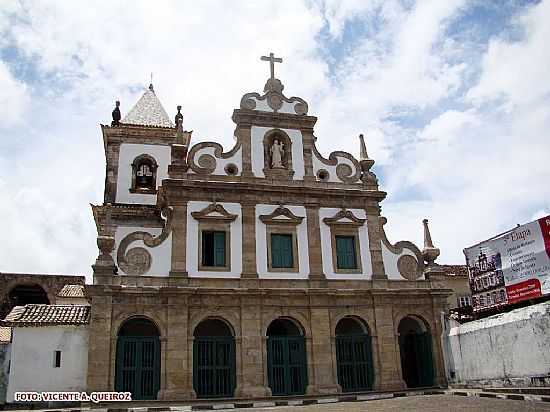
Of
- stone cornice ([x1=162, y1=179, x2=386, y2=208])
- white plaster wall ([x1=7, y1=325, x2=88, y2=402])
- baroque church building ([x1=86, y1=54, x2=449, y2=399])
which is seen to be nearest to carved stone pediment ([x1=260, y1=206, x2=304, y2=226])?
baroque church building ([x1=86, y1=54, x2=449, y2=399])

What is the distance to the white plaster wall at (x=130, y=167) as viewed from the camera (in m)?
26.3

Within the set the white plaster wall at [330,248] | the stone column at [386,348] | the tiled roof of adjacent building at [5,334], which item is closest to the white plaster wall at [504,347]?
the stone column at [386,348]

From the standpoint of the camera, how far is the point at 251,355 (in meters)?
20.3

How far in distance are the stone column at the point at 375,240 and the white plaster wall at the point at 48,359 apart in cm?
1156

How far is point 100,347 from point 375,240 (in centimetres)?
1163

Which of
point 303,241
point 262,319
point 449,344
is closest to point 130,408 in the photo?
point 262,319

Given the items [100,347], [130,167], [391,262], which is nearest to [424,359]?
[391,262]

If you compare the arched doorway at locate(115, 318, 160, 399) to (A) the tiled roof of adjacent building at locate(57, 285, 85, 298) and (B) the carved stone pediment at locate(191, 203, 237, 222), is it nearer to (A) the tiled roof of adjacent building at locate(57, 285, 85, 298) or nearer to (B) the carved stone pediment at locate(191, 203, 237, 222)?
(B) the carved stone pediment at locate(191, 203, 237, 222)

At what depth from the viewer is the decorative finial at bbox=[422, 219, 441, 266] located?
76.9ft

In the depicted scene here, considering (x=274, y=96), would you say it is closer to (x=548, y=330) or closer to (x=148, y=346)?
(x=148, y=346)

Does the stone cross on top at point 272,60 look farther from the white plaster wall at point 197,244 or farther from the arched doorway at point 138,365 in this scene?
the arched doorway at point 138,365

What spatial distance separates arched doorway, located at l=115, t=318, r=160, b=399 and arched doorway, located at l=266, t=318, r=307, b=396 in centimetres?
415

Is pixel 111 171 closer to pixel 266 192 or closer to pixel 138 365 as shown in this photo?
pixel 266 192

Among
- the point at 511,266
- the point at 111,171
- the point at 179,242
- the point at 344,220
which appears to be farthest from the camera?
the point at 111,171
